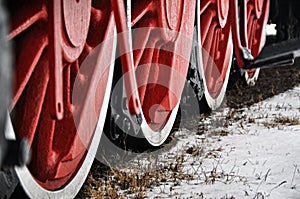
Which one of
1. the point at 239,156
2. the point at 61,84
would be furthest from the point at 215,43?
the point at 61,84

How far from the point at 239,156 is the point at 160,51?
0.64 metres

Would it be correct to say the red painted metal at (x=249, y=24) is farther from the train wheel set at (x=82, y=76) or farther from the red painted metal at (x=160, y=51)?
the red painted metal at (x=160, y=51)

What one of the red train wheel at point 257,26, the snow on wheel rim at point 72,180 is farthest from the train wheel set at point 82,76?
the red train wheel at point 257,26

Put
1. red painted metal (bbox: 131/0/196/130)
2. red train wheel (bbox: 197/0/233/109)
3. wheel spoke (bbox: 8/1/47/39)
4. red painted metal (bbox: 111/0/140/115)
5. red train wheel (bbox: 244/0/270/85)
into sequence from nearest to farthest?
wheel spoke (bbox: 8/1/47/39) → red painted metal (bbox: 111/0/140/115) → red painted metal (bbox: 131/0/196/130) → red train wheel (bbox: 197/0/233/109) → red train wheel (bbox: 244/0/270/85)

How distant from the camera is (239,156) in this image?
8.58 ft

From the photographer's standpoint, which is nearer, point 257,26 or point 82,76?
point 82,76

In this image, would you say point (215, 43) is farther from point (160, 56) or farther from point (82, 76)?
point (82, 76)

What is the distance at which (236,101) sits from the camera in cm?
395

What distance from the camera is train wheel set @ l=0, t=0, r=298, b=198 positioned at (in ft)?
4.43

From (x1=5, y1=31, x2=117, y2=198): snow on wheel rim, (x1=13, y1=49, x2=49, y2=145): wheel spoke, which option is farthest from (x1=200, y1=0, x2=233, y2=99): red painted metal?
(x1=13, y1=49, x2=49, y2=145): wheel spoke

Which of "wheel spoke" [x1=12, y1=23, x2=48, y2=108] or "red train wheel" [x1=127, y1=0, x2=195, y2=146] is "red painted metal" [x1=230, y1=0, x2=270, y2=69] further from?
"wheel spoke" [x1=12, y1=23, x2=48, y2=108]

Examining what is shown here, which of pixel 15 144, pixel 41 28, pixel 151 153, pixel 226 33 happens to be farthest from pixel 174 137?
pixel 15 144

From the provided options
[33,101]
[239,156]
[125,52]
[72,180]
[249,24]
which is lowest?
[239,156]

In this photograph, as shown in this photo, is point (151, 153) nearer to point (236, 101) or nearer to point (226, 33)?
point (226, 33)
